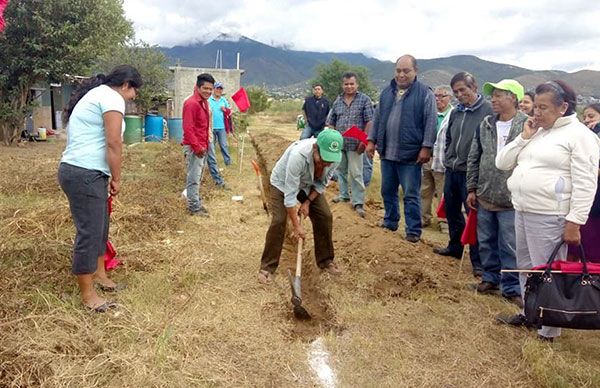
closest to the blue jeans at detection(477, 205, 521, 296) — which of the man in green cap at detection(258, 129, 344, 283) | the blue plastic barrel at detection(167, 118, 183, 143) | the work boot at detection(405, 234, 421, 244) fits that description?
the work boot at detection(405, 234, 421, 244)

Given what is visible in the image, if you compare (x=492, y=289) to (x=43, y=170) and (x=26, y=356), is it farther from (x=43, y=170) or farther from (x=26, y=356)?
(x=43, y=170)

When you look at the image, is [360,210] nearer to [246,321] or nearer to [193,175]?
[193,175]

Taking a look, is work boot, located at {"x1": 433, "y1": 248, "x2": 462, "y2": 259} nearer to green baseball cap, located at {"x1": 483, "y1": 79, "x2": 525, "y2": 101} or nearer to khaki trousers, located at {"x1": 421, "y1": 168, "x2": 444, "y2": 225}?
khaki trousers, located at {"x1": 421, "y1": 168, "x2": 444, "y2": 225}

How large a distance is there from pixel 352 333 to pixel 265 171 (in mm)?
7497

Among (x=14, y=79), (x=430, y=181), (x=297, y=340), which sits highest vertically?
(x=14, y=79)

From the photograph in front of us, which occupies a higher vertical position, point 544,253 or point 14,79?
point 14,79

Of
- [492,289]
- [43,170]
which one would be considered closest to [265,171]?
[43,170]

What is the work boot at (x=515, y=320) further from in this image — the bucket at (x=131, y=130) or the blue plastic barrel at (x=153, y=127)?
the blue plastic barrel at (x=153, y=127)

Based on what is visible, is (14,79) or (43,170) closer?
(43,170)

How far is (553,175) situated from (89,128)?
3052 mm

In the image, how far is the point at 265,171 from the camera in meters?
10.6

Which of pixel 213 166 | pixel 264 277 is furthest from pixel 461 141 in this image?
pixel 213 166

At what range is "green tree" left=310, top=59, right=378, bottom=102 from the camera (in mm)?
34688

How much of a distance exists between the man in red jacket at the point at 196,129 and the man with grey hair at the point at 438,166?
285cm
